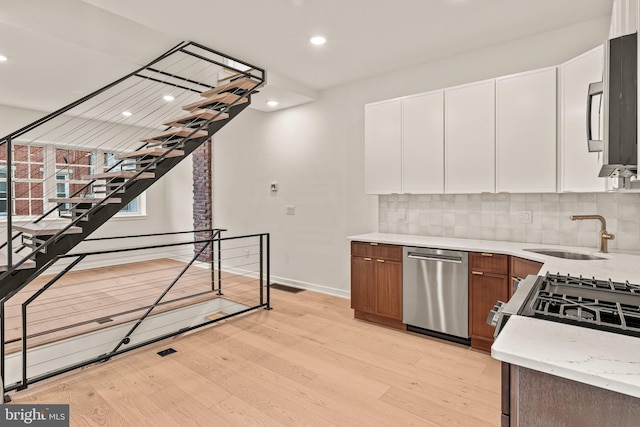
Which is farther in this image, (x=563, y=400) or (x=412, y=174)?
(x=412, y=174)

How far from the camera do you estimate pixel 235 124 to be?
5.91 m

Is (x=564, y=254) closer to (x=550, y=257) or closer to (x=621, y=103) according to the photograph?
(x=550, y=257)

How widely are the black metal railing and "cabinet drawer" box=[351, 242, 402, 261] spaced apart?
100cm

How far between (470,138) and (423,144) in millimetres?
448

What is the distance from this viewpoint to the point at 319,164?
4785 mm

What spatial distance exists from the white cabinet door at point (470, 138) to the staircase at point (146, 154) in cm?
221

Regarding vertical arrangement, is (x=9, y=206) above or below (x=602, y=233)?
above

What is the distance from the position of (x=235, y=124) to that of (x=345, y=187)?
2521 millimetres

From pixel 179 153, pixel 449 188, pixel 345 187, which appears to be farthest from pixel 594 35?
pixel 179 153

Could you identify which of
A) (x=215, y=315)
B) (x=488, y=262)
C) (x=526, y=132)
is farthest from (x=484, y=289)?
(x=215, y=315)

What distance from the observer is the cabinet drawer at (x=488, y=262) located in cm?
281

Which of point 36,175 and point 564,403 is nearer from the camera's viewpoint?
point 564,403

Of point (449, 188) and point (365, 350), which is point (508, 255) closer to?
point (449, 188)

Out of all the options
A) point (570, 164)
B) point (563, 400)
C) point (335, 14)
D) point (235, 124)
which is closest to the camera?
point (563, 400)
